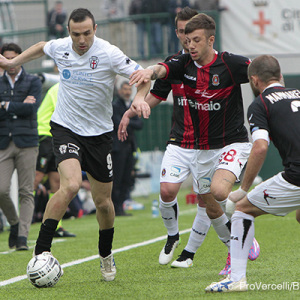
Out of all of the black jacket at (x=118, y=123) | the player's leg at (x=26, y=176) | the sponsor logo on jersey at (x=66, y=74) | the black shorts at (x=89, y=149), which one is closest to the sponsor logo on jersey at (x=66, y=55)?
the sponsor logo on jersey at (x=66, y=74)

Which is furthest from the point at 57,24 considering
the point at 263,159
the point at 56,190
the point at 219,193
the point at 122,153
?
the point at 263,159

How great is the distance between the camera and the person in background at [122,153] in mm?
14023

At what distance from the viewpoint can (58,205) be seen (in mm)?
6023

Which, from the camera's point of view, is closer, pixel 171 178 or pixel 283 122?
pixel 283 122

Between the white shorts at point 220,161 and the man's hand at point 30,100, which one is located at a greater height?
the white shorts at point 220,161

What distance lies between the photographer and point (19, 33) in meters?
19.5

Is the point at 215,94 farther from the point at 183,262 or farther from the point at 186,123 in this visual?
the point at 183,262

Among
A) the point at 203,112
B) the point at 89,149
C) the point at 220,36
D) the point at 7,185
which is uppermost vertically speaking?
the point at 203,112

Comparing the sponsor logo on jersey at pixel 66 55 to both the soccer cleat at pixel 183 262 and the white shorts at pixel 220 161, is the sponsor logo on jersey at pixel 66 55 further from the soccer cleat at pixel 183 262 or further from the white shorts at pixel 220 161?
the soccer cleat at pixel 183 262

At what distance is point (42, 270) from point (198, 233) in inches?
81.9

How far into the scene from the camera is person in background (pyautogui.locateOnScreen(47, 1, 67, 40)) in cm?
1945

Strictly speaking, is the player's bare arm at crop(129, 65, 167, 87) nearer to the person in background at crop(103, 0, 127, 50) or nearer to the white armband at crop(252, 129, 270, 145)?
the white armband at crop(252, 129, 270, 145)

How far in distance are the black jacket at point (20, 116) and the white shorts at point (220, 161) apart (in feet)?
10.3

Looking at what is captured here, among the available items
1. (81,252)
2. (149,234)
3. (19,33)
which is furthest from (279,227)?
(19,33)
